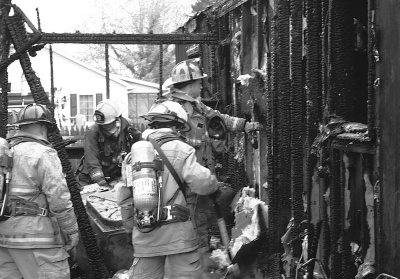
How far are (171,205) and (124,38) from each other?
156 inches

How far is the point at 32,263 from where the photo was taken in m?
5.60

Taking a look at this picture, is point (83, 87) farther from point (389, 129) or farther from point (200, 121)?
point (389, 129)

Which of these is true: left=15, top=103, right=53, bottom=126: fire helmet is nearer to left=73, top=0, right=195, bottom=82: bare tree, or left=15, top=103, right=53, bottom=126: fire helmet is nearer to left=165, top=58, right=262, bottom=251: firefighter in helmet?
left=165, top=58, right=262, bottom=251: firefighter in helmet

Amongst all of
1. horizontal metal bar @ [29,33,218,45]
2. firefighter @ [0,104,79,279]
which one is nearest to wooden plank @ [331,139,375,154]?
firefighter @ [0,104,79,279]

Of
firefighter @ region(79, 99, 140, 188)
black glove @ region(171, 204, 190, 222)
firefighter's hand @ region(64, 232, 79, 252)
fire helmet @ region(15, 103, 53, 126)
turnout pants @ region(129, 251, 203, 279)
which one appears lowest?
turnout pants @ region(129, 251, 203, 279)

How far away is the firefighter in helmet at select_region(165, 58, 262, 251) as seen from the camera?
7.42 meters

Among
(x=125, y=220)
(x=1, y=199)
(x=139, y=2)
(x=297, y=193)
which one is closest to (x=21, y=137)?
(x=1, y=199)

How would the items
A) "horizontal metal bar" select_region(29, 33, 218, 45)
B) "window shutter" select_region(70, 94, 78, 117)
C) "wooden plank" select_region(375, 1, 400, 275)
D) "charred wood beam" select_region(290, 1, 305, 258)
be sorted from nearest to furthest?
"wooden plank" select_region(375, 1, 400, 275), "charred wood beam" select_region(290, 1, 305, 258), "horizontal metal bar" select_region(29, 33, 218, 45), "window shutter" select_region(70, 94, 78, 117)

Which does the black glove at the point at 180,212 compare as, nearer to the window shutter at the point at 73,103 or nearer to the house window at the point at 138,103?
the house window at the point at 138,103

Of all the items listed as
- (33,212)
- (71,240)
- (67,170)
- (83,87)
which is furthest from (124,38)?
(83,87)

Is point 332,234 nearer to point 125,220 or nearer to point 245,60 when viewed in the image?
point 125,220

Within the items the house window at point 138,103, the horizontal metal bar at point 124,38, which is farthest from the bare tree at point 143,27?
the horizontal metal bar at point 124,38

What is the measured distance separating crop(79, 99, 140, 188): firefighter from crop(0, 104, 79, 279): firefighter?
10.1 feet

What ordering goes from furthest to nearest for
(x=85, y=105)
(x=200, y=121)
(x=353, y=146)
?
1. (x=85, y=105)
2. (x=200, y=121)
3. (x=353, y=146)
